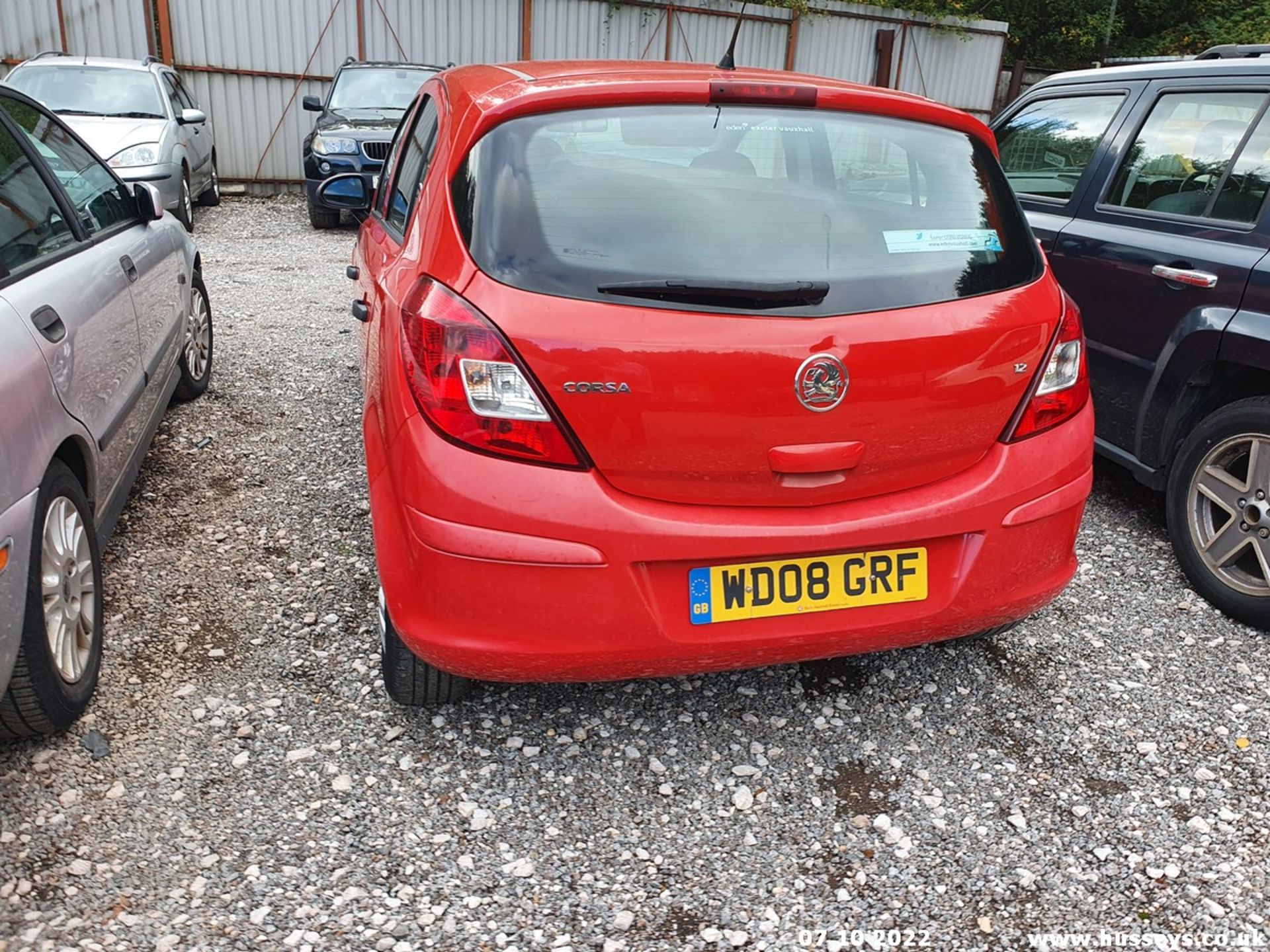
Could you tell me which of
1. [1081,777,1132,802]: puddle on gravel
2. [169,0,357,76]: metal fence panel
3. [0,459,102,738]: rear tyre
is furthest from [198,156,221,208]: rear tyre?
[1081,777,1132,802]: puddle on gravel

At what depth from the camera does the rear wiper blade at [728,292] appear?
85.2 inches

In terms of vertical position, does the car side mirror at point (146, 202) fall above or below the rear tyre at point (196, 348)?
above

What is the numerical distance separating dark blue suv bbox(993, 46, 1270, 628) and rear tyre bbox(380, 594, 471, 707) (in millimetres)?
2641

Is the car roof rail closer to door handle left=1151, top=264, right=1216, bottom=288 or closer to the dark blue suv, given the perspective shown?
the dark blue suv

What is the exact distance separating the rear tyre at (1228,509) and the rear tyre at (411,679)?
2608 millimetres

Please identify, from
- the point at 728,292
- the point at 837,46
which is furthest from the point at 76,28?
the point at 728,292

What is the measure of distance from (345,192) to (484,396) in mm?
2412

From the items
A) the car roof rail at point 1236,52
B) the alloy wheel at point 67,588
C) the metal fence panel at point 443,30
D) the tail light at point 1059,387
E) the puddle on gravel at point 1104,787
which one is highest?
the metal fence panel at point 443,30

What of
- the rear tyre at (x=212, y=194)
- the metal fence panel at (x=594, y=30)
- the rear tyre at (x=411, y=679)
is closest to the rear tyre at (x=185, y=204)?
the rear tyre at (x=212, y=194)

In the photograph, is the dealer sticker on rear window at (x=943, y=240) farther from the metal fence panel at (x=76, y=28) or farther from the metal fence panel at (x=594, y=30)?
the metal fence panel at (x=594, y=30)

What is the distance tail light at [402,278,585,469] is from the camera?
2125 mm

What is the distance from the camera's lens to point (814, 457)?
7.34 feet

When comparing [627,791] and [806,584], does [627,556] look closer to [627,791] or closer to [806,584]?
[806,584]

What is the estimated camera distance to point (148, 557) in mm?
3568
